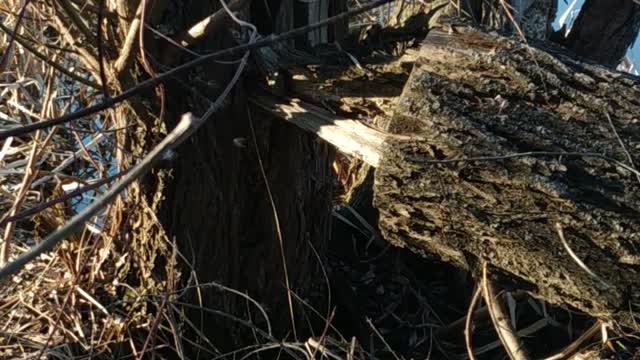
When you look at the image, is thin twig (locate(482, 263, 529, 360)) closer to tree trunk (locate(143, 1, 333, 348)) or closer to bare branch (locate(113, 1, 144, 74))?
tree trunk (locate(143, 1, 333, 348))

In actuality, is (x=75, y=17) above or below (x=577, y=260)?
above

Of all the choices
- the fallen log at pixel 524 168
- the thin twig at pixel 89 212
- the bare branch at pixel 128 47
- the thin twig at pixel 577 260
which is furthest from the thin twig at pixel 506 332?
the thin twig at pixel 89 212

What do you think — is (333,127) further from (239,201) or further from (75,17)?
(75,17)

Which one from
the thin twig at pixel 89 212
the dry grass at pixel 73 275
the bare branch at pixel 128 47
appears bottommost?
A: the dry grass at pixel 73 275

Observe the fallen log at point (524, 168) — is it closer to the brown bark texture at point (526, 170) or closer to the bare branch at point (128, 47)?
the brown bark texture at point (526, 170)

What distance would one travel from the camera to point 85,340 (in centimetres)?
247

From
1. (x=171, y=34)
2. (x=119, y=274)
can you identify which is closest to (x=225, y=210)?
(x=119, y=274)

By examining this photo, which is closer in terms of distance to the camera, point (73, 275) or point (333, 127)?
point (333, 127)

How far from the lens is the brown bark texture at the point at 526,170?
1.65m

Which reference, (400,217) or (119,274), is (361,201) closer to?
(119,274)

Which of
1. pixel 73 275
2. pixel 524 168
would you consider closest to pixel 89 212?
pixel 524 168

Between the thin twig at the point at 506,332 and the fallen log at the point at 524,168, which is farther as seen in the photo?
the thin twig at the point at 506,332

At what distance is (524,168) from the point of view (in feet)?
5.48

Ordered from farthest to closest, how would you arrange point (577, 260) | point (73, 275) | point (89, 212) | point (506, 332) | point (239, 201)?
point (73, 275)
point (239, 201)
point (506, 332)
point (577, 260)
point (89, 212)
